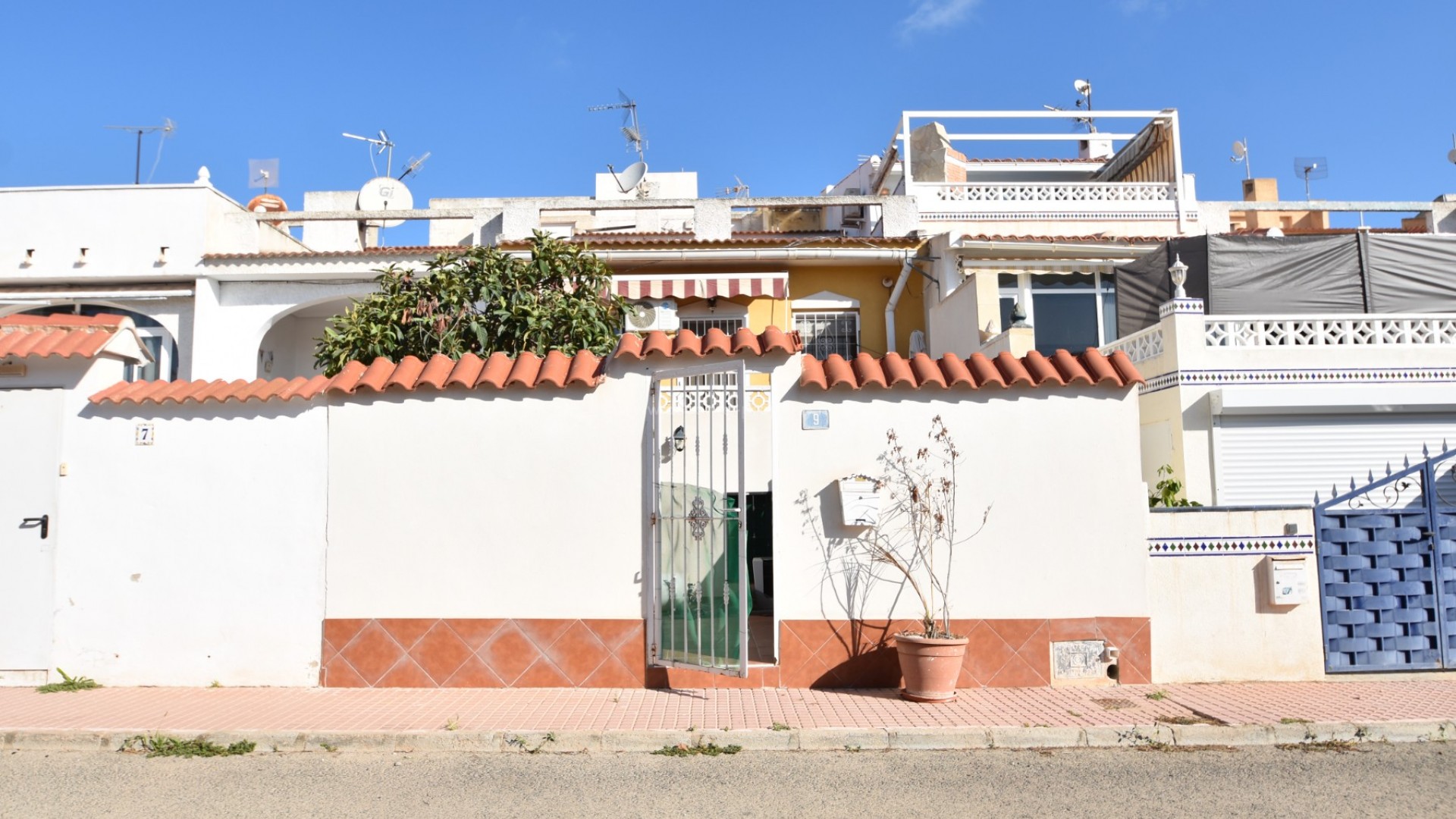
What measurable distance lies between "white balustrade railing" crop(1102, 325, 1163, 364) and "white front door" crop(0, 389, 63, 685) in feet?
39.9

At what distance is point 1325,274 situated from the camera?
14.9 metres

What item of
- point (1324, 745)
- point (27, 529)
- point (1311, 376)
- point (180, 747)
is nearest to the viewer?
point (180, 747)

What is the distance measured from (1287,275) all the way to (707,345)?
33.8 feet

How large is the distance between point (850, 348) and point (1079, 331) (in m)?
4.19

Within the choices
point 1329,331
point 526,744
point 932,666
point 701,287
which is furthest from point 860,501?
point 701,287

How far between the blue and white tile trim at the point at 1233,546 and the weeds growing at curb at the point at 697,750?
4479 millimetres

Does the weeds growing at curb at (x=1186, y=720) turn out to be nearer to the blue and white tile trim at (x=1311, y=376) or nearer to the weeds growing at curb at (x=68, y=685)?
the blue and white tile trim at (x=1311, y=376)

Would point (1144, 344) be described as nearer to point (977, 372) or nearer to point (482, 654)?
point (977, 372)

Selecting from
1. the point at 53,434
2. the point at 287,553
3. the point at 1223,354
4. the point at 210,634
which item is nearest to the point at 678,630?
the point at 287,553

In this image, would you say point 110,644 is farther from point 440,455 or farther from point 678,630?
point 678,630

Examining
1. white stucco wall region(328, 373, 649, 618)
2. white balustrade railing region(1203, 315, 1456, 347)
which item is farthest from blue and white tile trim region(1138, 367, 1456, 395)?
white stucco wall region(328, 373, 649, 618)

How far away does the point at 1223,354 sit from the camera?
12922mm

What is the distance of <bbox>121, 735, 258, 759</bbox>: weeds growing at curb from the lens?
7414 millimetres

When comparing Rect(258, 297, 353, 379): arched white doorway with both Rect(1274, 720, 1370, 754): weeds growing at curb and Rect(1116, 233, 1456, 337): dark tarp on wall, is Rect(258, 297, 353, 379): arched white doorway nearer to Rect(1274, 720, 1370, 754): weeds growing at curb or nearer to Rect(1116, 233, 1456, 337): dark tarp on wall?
Rect(1116, 233, 1456, 337): dark tarp on wall
